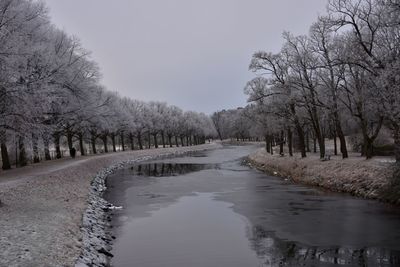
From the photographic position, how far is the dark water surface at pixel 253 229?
13.0 metres

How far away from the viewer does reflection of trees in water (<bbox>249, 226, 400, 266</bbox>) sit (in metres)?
12.3

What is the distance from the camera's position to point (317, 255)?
13.1 meters

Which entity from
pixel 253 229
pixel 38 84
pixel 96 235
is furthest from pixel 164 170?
pixel 96 235

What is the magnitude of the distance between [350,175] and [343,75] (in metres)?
8.95

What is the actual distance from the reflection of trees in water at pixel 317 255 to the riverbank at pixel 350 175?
831 cm

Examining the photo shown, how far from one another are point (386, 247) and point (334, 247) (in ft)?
5.46

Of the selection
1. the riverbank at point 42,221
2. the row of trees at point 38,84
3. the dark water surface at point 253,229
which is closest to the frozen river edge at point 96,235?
the riverbank at point 42,221

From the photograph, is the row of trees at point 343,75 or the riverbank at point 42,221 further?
the row of trees at point 343,75

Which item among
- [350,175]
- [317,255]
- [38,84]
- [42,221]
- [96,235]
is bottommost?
[317,255]

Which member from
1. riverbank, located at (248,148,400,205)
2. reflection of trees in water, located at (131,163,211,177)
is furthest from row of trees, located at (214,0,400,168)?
reflection of trees in water, located at (131,163,211,177)

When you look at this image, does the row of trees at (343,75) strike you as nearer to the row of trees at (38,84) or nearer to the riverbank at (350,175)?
the riverbank at (350,175)

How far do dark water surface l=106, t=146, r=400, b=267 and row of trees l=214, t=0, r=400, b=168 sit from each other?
534 centimetres

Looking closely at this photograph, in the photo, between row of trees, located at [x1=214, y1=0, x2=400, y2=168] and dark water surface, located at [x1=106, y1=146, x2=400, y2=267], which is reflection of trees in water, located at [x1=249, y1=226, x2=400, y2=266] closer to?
dark water surface, located at [x1=106, y1=146, x2=400, y2=267]

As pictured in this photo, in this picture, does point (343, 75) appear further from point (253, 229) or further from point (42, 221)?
point (42, 221)
